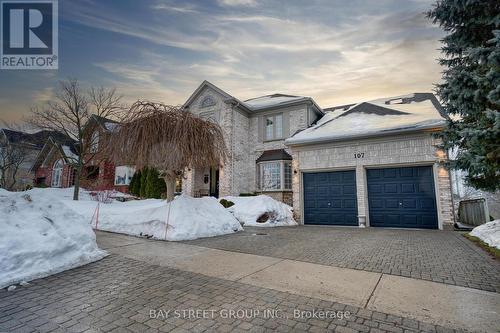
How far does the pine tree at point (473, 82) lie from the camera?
399cm

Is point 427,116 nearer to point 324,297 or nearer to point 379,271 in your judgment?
point 379,271

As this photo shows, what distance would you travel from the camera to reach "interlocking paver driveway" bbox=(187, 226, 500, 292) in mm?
4059

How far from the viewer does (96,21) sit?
9.89m

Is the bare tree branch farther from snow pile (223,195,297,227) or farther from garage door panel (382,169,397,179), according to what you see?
garage door panel (382,169,397,179)

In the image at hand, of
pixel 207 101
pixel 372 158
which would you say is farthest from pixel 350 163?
pixel 207 101

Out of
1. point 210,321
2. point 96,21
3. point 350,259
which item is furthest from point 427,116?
point 96,21

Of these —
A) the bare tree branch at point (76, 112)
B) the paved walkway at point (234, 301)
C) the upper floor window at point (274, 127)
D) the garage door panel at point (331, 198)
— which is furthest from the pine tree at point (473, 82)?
the bare tree branch at point (76, 112)

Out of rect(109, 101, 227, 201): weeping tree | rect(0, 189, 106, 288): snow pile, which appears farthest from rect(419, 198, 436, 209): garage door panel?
rect(0, 189, 106, 288): snow pile

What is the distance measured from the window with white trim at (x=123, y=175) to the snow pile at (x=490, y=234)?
73.5 ft

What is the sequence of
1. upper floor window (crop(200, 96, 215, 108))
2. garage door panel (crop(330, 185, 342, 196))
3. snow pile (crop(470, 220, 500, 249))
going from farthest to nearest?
1. upper floor window (crop(200, 96, 215, 108))
2. garage door panel (crop(330, 185, 342, 196))
3. snow pile (crop(470, 220, 500, 249))

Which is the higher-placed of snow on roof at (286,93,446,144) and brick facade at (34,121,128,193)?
snow on roof at (286,93,446,144)

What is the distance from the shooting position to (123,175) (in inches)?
861

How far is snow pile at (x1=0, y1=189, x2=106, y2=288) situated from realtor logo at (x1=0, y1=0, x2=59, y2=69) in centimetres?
703

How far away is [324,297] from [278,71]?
12.1 metres
